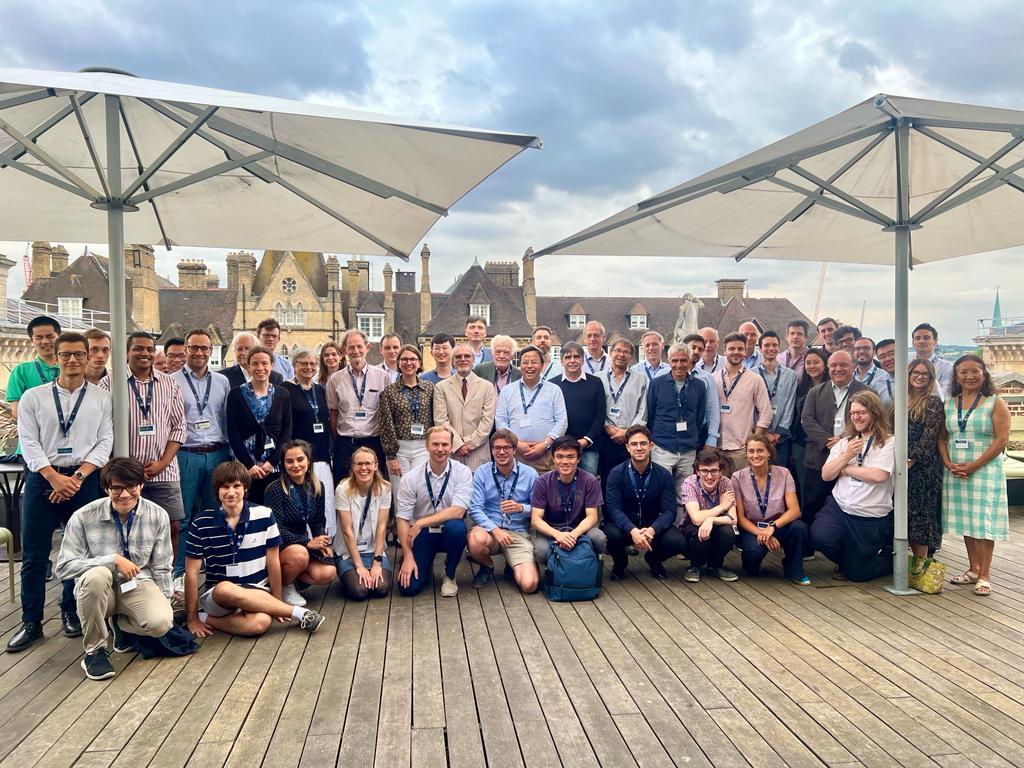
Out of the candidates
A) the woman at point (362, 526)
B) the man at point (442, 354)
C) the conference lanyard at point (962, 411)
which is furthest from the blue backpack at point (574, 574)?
the conference lanyard at point (962, 411)

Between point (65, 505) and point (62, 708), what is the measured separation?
1218mm

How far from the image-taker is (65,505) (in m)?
4.12

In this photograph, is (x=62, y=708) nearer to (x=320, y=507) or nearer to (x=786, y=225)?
(x=320, y=507)

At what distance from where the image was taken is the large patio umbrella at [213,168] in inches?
133

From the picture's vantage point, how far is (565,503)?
5121 millimetres

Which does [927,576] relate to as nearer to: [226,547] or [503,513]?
[503,513]

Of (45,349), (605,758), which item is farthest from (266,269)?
(605,758)

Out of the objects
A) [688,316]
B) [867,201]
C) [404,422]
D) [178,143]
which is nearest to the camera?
[178,143]

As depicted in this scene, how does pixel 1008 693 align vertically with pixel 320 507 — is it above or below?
below

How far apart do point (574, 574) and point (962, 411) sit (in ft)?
9.35

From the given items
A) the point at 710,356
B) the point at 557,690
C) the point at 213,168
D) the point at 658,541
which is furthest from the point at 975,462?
the point at 213,168

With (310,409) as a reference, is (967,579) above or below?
below

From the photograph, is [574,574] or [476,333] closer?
[574,574]

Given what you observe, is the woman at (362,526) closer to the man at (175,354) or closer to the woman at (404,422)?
the woman at (404,422)
